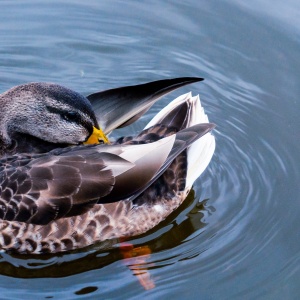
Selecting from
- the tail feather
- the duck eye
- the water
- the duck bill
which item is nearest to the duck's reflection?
the water

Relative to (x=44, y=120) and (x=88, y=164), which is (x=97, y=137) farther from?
(x=88, y=164)

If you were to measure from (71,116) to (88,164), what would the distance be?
58 centimetres

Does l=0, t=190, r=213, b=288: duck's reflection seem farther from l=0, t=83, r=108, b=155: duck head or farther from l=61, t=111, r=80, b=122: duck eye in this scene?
l=61, t=111, r=80, b=122: duck eye

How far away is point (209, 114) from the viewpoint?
676 centimetres

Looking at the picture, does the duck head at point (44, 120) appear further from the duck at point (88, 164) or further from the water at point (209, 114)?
the water at point (209, 114)

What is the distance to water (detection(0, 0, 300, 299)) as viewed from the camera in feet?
17.0

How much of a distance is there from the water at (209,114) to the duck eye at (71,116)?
921 millimetres

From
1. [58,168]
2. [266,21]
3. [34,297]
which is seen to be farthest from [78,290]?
[266,21]

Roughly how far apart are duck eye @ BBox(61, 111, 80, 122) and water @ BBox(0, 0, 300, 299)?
0.92m

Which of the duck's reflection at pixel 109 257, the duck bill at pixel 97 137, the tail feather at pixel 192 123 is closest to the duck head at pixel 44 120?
the duck bill at pixel 97 137

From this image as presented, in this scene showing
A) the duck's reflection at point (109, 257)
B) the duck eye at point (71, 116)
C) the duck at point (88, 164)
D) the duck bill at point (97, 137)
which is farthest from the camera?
the duck bill at point (97, 137)

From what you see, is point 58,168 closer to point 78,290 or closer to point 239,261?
point 78,290

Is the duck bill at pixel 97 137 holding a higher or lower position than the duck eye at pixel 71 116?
lower

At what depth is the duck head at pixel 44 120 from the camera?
18.4 feet
